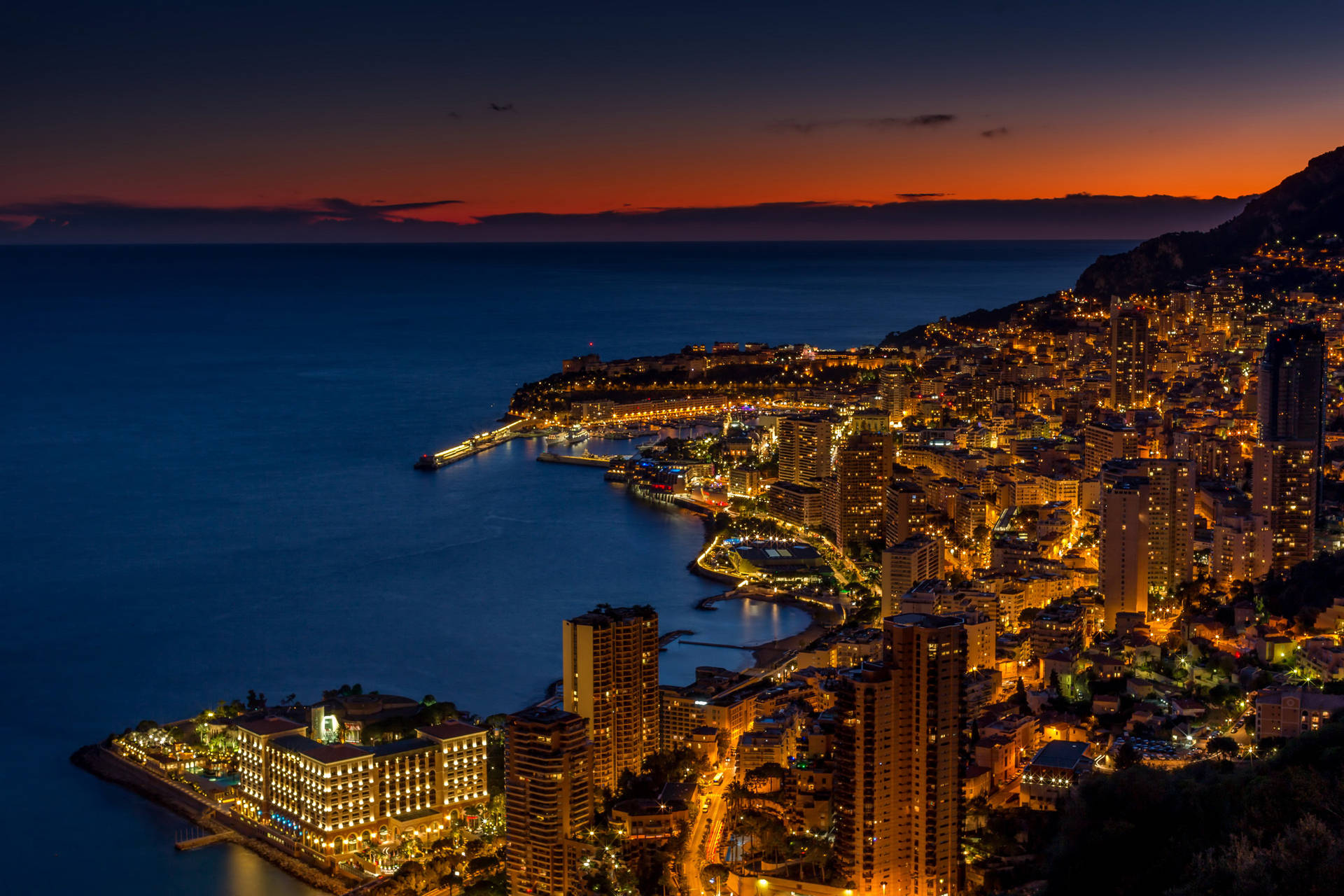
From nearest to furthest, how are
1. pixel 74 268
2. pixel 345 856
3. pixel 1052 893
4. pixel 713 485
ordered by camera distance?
pixel 1052 893 → pixel 345 856 → pixel 713 485 → pixel 74 268

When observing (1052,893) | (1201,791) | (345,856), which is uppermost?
(1201,791)

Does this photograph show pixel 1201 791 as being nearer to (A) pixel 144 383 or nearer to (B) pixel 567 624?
(B) pixel 567 624

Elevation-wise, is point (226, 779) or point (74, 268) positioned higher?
point (74, 268)

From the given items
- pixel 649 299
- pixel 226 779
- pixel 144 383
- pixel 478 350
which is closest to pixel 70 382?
pixel 144 383

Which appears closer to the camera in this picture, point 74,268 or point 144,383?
A: point 144,383

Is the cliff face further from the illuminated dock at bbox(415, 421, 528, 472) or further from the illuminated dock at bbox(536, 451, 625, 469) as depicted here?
the illuminated dock at bbox(415, 421, 528, 472)

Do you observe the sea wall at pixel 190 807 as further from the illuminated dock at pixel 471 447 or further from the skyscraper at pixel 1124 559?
the illuminated dock at pixel 471 447

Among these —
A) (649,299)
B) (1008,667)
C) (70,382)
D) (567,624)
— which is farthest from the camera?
(649,299)
